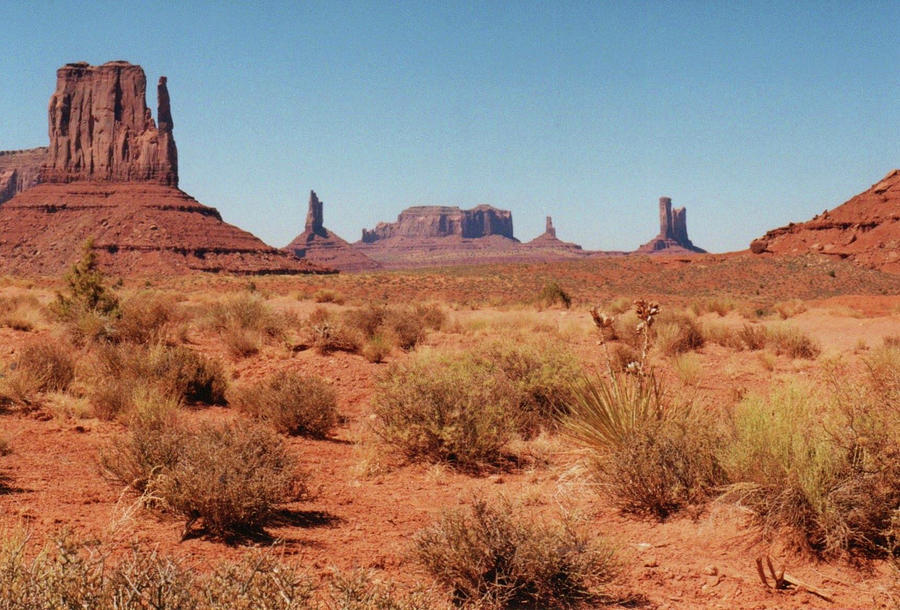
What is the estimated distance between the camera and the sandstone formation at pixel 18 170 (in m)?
152

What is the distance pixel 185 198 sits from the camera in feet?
303

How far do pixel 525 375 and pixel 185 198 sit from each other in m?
91.1

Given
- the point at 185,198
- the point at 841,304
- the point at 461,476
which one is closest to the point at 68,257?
the point at 185,198

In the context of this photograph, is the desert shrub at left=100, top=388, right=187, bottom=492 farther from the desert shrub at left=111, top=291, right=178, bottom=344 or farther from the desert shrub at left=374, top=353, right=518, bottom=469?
the desert shrub at left=111, top=291, right=178, bottom=344

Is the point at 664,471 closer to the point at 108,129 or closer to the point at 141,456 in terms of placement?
the point at 141,456

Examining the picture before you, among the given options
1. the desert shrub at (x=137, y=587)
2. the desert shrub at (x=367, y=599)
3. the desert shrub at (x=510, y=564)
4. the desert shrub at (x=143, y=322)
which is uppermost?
the desert shrub at (x=143, y=322)

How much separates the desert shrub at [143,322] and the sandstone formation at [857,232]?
2216 inches

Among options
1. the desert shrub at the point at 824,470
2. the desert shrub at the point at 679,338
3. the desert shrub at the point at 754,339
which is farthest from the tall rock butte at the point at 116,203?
the desert shrub at the point at 824,470

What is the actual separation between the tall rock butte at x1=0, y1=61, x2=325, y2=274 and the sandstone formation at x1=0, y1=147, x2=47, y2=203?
183ft

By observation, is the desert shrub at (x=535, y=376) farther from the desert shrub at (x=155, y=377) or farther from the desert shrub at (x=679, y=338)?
the desert shrub at (x=679, y=338)

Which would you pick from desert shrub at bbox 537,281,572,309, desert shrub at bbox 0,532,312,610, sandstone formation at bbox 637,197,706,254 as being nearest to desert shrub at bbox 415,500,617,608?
desert shrub at bbox 0,532,312,610

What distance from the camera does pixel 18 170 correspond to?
154 metres

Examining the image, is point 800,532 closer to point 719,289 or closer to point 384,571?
point 384,571

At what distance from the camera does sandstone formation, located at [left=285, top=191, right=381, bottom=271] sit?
511 ft
